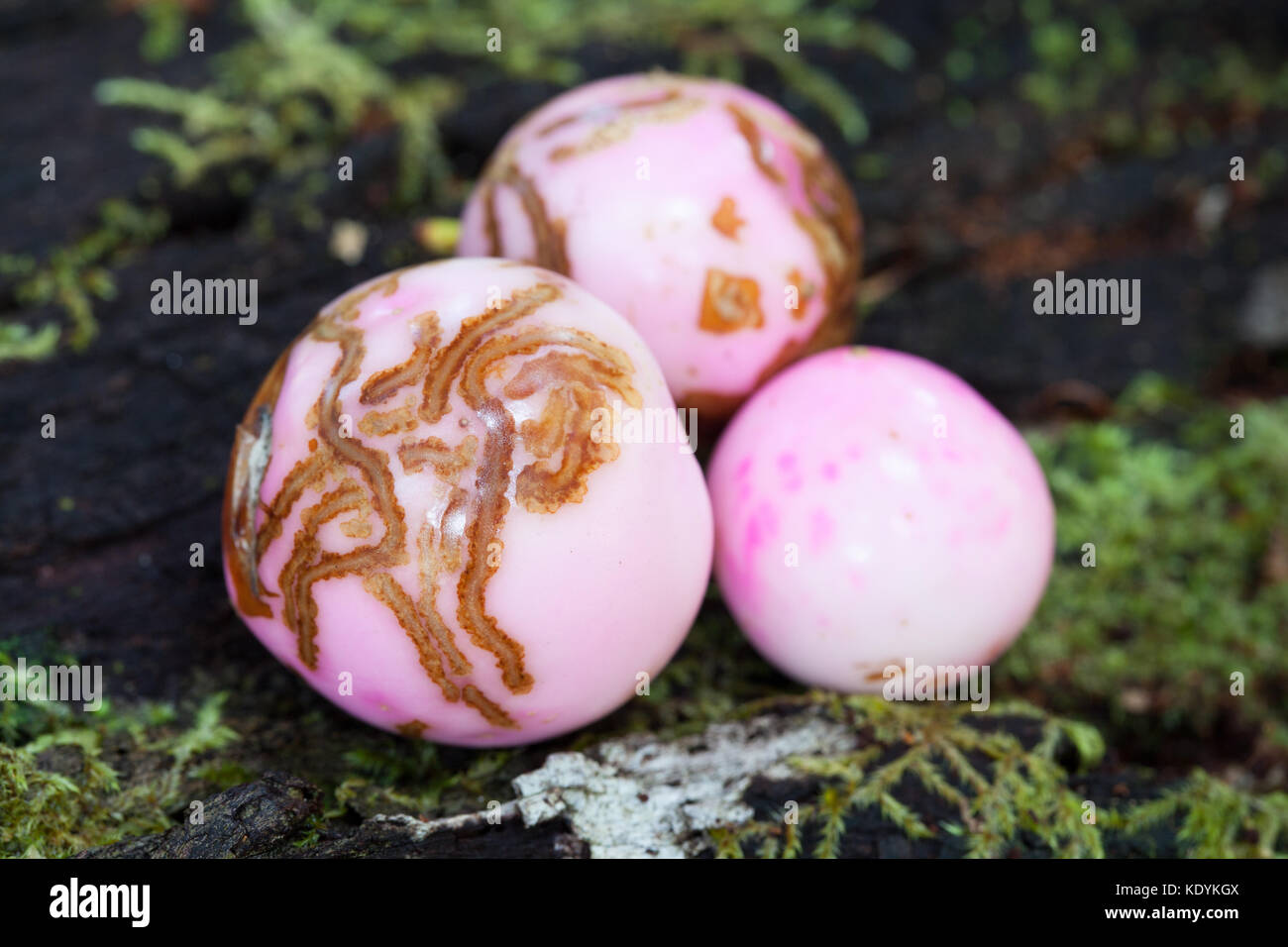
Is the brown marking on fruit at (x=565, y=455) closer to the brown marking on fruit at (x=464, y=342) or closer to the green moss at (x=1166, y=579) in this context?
the brown marking on fruit at (x=464, y=342)

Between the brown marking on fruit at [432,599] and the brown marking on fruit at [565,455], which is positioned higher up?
the brown marking on fruit at [565,455]

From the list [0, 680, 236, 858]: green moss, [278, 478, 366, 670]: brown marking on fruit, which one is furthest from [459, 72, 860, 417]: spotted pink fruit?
[0, 680, 236, 858]: green moss

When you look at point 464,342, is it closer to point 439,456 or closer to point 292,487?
point 439,456

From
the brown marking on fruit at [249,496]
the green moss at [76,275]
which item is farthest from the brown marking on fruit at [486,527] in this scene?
the green moss at [76,275]

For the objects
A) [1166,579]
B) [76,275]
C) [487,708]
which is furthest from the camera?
[1166,579]

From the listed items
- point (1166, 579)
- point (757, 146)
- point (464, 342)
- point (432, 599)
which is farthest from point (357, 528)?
point (1166, 579)

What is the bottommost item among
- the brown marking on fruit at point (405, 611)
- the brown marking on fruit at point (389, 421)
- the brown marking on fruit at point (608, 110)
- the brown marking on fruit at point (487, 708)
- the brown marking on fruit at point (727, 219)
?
the brown marking on fruit at point (487, 708)

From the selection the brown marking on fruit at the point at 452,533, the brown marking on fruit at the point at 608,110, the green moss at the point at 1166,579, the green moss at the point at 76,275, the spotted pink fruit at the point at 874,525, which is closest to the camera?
the brown marking on fruit at the point at 452,533
